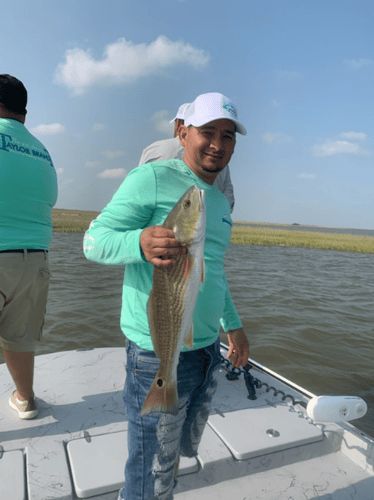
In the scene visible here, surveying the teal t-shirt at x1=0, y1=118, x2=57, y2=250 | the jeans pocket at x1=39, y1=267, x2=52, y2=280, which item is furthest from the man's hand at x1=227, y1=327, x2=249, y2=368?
the teal t-shirt at x1=0, y1=118, x2=57, y2=250

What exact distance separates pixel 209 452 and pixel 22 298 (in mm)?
1976

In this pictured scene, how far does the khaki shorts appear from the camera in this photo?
2795 millimetres

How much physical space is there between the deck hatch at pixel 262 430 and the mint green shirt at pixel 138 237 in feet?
4.51

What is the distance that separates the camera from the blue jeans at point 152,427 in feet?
5.93

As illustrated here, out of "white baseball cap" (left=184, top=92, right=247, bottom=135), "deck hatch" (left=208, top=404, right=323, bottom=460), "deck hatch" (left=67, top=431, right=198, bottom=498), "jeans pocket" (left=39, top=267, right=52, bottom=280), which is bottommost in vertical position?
"deck hatch" (left=67, top=431, right=198, bottom=498)

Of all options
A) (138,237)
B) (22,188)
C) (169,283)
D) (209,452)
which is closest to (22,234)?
(22,188)

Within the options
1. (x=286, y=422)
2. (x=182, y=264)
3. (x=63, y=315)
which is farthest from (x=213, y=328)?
(x=63, y=315)

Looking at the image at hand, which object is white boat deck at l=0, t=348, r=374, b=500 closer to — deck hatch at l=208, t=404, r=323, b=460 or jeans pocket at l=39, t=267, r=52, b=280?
deck hatch at l=208, t=404, r=323, b=460

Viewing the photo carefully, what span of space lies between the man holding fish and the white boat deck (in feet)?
2.02

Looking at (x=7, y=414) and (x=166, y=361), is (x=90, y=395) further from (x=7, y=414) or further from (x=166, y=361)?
(x=166, y=361)

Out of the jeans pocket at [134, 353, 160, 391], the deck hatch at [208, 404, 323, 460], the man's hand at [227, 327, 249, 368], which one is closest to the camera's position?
the jeans pocket at [134, 353, 160, 391]

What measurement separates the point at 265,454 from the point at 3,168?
3.09 m

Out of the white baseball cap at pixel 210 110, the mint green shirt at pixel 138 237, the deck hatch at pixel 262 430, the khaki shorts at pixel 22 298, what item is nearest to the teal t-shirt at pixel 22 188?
the khaki shorts at pixel 22 298

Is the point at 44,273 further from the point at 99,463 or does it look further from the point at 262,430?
the point at 262,430
